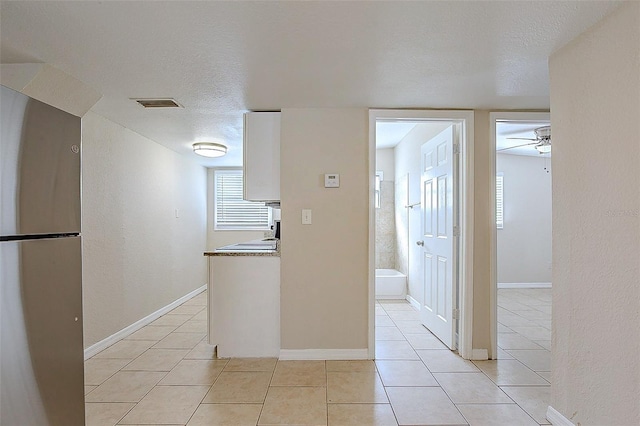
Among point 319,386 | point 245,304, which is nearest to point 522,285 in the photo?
point 319,386

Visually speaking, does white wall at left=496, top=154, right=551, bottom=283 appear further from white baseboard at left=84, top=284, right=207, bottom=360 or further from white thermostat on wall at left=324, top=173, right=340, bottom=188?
white baseboard at left=84, top=284, right=207, bottom=360

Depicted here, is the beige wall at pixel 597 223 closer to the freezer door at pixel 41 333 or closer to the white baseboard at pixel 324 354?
the white baseboard at pixel 324 354

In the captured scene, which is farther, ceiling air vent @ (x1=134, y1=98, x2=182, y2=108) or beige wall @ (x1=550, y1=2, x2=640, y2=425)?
ceiling air vent @ (x1=134, y1=98, x2=182, y2=108)

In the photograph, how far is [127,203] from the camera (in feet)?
12.2

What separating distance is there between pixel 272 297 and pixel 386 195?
3251 mm

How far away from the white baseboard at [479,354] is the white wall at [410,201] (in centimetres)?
105

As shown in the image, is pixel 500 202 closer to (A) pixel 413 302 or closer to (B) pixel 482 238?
(A) pixel 413 302

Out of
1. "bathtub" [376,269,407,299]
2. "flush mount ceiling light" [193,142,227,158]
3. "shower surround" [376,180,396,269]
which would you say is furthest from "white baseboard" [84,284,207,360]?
"shower surround" [376,180,396,269]

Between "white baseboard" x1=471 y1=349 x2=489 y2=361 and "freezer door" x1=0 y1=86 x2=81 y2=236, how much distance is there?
2955 millimetres

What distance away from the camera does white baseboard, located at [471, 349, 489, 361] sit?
3027 mm

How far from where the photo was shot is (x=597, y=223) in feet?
A: 5.66

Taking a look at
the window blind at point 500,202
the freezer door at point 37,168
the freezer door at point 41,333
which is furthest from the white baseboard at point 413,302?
the freezer door at point 37,168

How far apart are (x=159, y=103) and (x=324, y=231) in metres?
1.66

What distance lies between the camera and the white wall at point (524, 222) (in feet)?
20.0
